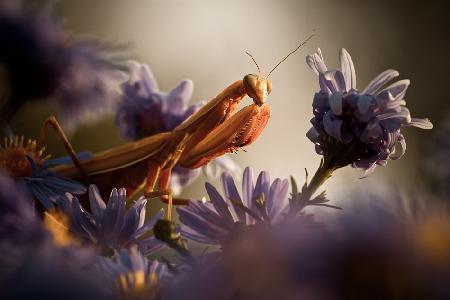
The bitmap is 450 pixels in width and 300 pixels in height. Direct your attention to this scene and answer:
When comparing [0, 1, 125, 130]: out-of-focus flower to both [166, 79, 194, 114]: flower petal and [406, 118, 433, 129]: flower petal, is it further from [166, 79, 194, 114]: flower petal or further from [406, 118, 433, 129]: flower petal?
[406, 118, 433, 129]: flower petal

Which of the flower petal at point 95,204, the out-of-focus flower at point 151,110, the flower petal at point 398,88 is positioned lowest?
the flower petal at point 398,88

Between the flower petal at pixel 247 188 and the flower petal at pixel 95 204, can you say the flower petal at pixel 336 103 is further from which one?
the flower petal at pixel 95 204

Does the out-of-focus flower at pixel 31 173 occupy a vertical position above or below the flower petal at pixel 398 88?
above

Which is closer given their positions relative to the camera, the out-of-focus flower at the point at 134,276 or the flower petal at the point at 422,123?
the out-of-focus flower at the point at 134,276

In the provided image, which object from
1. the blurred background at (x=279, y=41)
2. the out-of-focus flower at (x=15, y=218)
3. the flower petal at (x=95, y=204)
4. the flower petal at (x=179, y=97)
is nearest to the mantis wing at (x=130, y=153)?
the flower petal at (x=179, y=97)

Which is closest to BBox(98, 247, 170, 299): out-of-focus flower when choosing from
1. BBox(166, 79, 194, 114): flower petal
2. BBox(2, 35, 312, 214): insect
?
BBox(2, 35, 312, 214): insect

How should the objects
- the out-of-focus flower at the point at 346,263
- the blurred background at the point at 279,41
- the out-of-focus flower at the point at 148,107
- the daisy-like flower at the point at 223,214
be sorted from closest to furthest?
the out-of-focus flower at the point at 346,263
the daisy-like flower at the point at 223,214
the out-of-focus flower at the point at 148,107
the blurred background at the point at 279,41

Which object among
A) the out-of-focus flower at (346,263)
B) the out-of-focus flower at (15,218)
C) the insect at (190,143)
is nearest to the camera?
the out-of-focus flower at (346,263)
